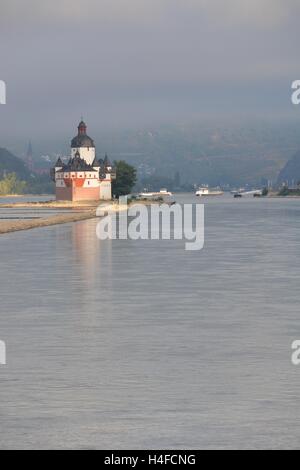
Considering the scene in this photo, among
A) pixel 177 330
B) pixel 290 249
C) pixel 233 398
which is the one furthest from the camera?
pixel 290 249

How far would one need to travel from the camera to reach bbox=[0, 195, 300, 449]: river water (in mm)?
15938

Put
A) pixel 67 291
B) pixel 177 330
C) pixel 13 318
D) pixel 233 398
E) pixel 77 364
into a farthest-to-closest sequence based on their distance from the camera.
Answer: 1. pixel 67 291
2. pixel 13 318
3. pixel 177 330
4. pixel 77 364
5. pixel 233 398

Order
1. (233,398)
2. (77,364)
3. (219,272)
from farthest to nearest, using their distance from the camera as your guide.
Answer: (219,272)
(77,364)
(233,398)

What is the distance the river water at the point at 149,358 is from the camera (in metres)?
15.9

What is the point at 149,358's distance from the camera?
75.8 feet

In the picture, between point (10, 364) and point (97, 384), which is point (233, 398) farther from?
point (10, 364)

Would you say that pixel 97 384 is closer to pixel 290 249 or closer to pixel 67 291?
pixel 67 291

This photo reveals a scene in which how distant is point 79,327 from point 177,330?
2.71 meters

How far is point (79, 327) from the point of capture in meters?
29.1

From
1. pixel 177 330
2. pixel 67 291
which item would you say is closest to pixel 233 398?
pixel 177 330

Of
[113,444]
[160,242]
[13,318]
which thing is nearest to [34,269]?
[13,318]

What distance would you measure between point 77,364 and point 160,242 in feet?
195

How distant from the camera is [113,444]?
49.2 feet
